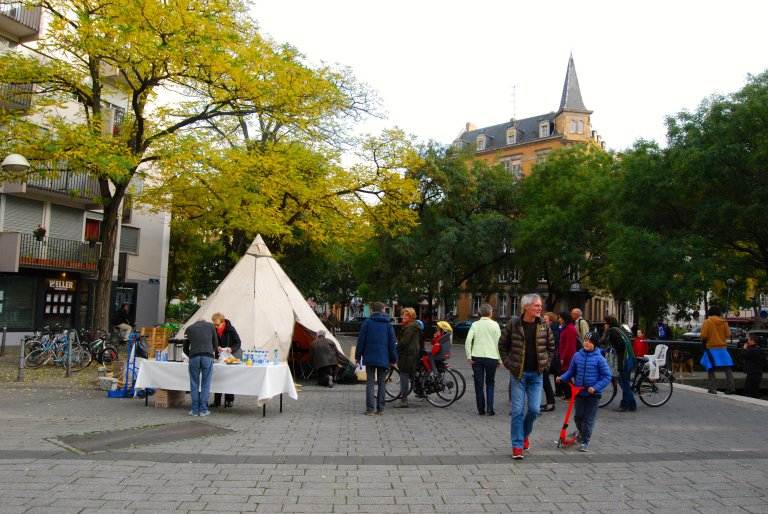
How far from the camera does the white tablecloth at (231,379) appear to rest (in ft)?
30.7

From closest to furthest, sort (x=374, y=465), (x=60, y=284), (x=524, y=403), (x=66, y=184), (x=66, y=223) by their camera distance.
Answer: (x=374, y=465) → (x=524, y=403) → (x=66, y=184) → (x=60, y=284) → (x=66, y=223)

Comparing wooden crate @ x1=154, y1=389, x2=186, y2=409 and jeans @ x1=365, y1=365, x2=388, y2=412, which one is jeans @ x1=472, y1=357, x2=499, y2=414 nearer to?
jeans @ x1=365, y1=365, x2=388, y2=412

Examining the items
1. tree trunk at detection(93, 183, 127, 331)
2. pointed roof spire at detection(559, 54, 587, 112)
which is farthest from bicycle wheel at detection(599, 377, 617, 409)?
pointed roof spire at detection(559, 54, 587, 112)

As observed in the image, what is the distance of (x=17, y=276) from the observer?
24.1m

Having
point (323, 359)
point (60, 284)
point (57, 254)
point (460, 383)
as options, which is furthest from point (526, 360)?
point (60, 284)

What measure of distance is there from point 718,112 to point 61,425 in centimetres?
2162

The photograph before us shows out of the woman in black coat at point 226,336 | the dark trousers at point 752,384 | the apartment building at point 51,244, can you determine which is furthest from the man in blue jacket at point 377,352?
the apartment building at point 51,244

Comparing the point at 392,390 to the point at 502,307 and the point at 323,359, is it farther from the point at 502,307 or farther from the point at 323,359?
the point at 502,307

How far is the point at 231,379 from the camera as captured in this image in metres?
9.65

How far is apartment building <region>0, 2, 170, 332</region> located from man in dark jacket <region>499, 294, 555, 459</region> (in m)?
17.6

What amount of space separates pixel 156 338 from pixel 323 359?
481cm

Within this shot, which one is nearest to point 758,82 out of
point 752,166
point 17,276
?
point 752,166

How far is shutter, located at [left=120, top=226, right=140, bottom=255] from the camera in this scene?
29406mm

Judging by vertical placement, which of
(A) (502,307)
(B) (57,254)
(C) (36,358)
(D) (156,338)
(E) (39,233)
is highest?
(E) (39,233)
